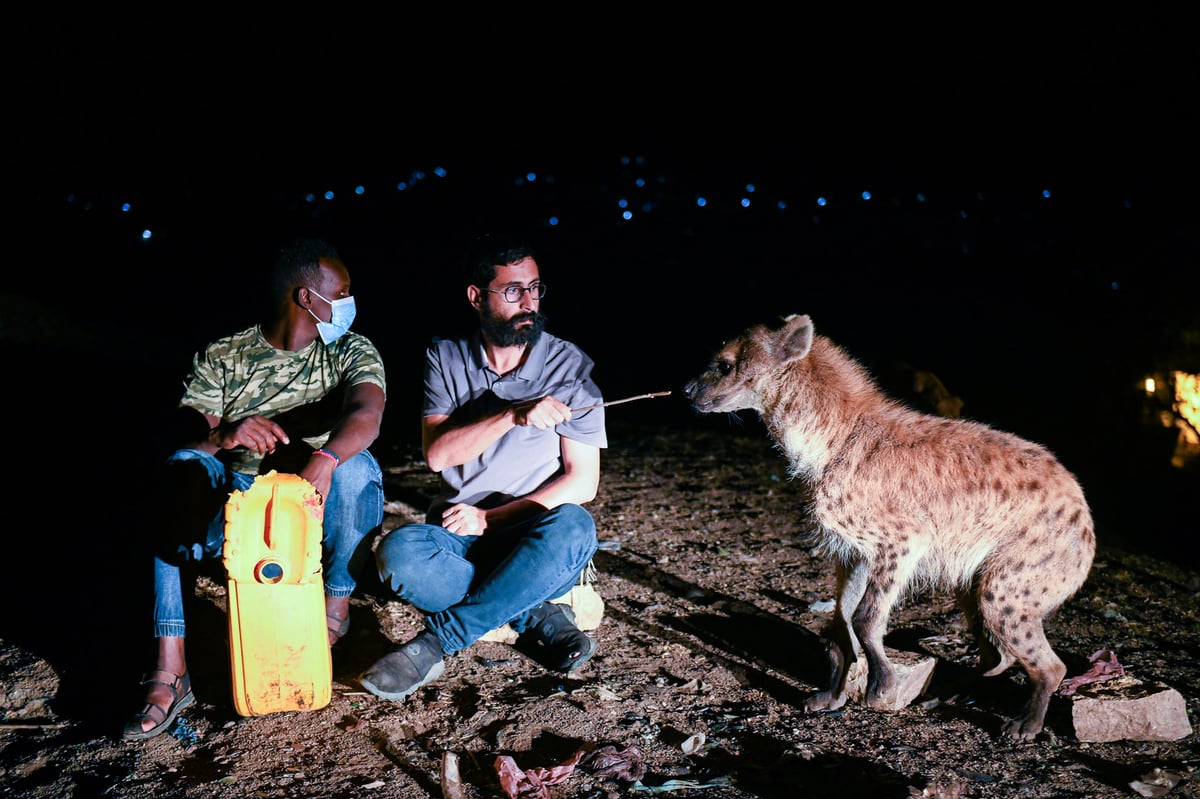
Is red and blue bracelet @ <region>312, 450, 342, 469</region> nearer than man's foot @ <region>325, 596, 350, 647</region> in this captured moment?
Yes

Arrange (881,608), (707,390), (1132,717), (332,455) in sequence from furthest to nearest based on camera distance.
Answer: (707,390), (881,608), (332,455), (1132,717)

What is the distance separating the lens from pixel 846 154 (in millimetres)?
10094

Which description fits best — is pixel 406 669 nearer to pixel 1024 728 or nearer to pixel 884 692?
pixel 884 692

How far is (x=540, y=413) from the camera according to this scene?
2.66 metres

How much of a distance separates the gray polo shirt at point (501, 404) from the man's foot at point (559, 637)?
401 mm

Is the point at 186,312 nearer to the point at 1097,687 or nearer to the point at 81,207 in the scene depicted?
the point at 81,207

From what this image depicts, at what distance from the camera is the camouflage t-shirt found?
111 inches

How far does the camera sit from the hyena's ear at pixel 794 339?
3014 millimetres

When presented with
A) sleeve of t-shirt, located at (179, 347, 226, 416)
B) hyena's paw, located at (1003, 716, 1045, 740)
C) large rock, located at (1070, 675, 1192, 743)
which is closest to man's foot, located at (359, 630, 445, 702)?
sleeve of t-shirt, located at (179, 347, 226, 416)

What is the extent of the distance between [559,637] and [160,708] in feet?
3.73

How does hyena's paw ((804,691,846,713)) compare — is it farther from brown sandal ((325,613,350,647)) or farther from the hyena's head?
brown sandal ((325,613,350,647))

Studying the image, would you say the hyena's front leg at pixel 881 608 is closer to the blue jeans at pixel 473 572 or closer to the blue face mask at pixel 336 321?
the blue jeans at pixel 473 572

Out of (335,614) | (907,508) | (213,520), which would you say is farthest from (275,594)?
(907,508)

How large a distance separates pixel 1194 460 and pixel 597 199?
7772mm
